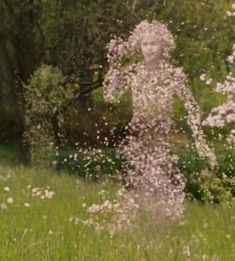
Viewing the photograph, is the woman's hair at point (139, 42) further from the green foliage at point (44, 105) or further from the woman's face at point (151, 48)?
the green foliage at point (44, 105)

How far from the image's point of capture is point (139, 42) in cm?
2028

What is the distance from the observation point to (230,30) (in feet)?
83.0

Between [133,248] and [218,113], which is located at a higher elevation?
[218,113]

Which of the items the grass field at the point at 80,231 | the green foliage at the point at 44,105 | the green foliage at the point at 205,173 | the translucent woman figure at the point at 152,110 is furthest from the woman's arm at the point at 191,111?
the green foliage at the point at 44,105

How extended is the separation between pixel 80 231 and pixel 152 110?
909cm

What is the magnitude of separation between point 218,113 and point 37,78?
10702 millimetres

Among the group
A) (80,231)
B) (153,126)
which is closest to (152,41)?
(153,126)

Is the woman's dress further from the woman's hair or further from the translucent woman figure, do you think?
the woman's hair

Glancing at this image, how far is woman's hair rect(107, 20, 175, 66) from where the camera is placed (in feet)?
65.0

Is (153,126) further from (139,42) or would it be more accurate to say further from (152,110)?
(139,42)

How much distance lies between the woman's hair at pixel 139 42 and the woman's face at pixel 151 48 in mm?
138

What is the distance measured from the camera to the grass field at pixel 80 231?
707cm

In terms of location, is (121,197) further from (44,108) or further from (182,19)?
(182,19)

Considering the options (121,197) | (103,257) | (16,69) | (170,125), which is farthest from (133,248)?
(16,69)
